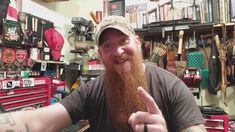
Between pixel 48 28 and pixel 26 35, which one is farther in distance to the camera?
pixel 48 28

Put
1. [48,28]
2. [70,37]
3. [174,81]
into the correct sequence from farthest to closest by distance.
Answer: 1. [70,37]
2. [48,28]
3. [174,81]

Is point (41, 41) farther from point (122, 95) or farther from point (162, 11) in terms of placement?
point (122, 95)

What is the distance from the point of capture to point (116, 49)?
3.79 ft

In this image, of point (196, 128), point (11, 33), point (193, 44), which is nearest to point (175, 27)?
point (193, 44)

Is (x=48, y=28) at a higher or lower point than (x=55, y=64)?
higher

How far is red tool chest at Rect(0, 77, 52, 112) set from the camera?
184cm

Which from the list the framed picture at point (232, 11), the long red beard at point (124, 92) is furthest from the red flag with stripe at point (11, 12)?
the framed picture at point (232, 11)

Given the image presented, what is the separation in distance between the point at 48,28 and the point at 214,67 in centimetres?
205

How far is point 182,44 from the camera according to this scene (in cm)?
280

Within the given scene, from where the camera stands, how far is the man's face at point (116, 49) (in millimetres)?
1160

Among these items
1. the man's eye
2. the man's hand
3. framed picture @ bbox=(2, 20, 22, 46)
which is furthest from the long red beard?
framed picture @ bbox=(2, 20, 22, 46)

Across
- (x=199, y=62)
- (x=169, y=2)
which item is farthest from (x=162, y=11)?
(x=199, y=62)

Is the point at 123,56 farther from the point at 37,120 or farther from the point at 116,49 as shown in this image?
the point at 37,120

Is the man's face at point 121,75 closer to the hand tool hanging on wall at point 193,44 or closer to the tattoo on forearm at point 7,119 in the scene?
the tattoo on forearm at point 7,119
